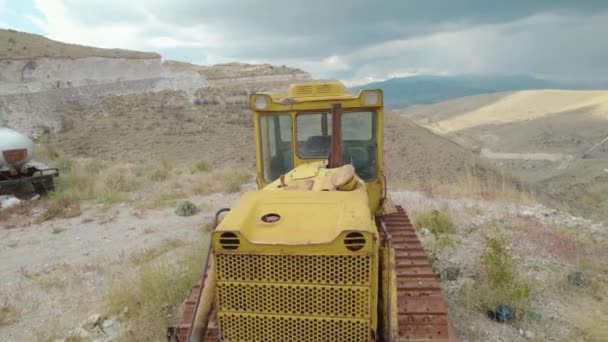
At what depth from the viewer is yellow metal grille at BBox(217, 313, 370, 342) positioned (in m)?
2.54

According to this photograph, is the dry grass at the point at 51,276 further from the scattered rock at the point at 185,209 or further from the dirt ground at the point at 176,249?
the scattered rock at the point at 185,209

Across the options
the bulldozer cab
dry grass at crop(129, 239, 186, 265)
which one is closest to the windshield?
the bulldozer cab

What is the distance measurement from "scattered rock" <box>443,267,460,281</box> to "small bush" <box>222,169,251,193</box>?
709cm

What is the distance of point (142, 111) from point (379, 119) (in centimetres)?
3305

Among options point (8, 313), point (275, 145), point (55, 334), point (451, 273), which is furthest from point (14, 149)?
point (451, 273)

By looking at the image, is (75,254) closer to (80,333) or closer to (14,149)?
(80,333)

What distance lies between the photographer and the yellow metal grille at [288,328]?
254 centimetres

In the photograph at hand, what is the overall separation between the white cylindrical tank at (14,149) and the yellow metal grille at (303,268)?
36.4 feet

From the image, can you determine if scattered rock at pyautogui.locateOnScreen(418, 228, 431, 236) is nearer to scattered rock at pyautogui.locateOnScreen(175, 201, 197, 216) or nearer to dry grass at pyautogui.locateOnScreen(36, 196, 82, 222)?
scattered rock at pyautogui.locateOnScreen(175, 201, 197, 216)

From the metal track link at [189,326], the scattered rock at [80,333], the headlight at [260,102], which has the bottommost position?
the scattered rock at [80,333]

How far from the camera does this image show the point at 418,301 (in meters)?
3.54

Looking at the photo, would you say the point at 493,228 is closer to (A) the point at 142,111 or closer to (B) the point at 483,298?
(B) the point at 483,298

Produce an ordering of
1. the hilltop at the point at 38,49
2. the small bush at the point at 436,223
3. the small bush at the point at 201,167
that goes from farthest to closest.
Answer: the hilltop at the point at 38,49
the small bush at the point at 201,167
the small bush at the point at 436,223

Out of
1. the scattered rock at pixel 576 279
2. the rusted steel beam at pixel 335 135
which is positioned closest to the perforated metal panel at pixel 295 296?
the rusted steel beam at pixel 335 135
